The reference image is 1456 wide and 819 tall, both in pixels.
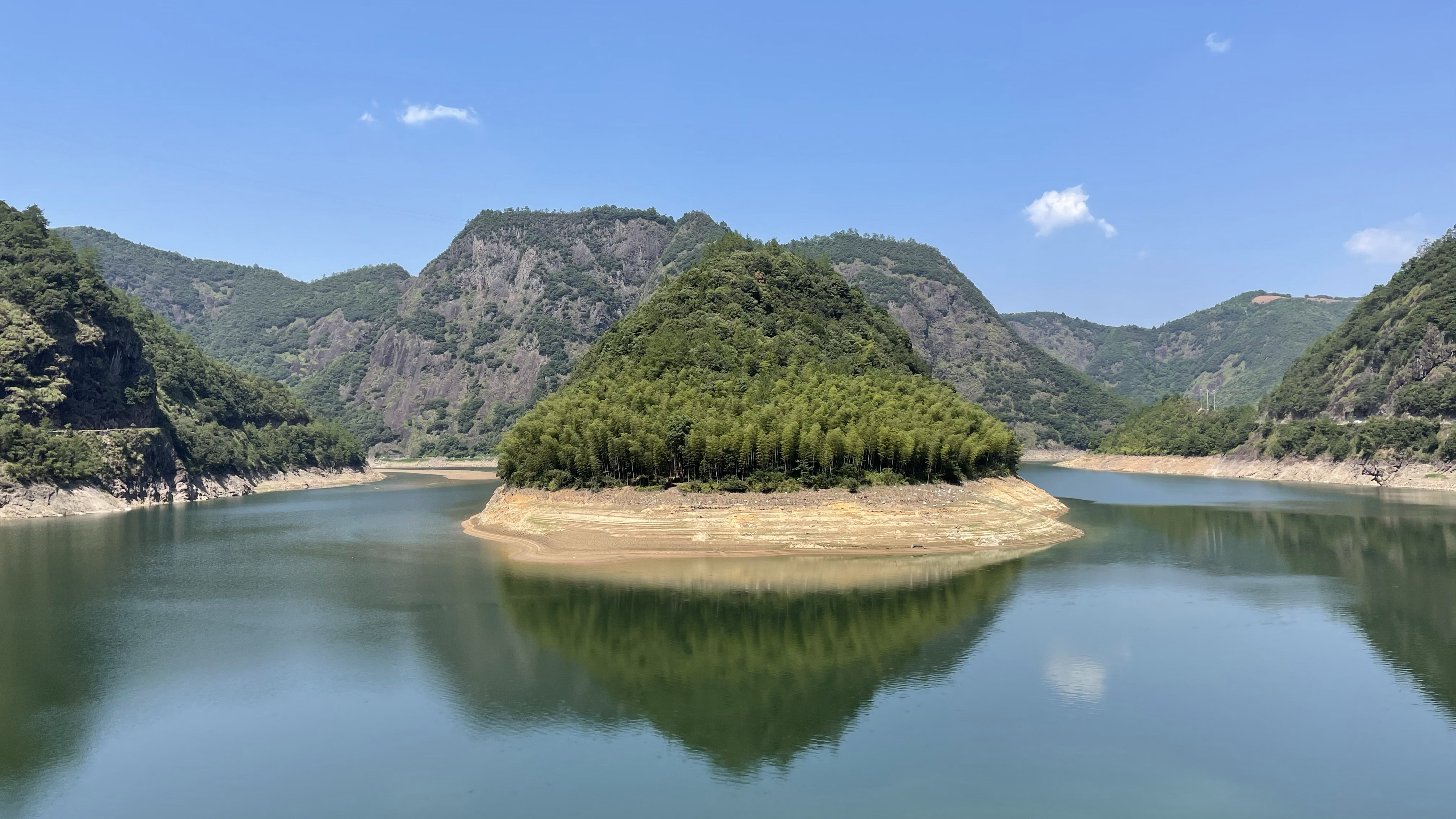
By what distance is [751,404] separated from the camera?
269 ft

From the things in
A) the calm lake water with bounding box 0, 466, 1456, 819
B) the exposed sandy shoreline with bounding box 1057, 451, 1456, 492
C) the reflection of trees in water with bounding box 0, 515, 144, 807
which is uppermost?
the exposed sandy shoreline with bounding box 1057, 451, 1456, 492

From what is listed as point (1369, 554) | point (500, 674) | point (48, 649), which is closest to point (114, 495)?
point (48, 649)

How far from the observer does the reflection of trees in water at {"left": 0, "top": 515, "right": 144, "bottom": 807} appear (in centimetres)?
2894

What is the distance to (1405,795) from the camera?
2564cm

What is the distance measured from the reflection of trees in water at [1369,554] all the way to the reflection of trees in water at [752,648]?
60.6 feet

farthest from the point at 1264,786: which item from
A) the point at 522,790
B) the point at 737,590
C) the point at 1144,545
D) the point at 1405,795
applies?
the point at 1144,545

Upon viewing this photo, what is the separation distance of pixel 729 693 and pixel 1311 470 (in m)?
156

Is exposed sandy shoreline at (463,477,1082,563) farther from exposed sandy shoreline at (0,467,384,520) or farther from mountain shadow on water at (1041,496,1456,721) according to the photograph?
→ exposed sandy shoreline at (0,467,384,520)

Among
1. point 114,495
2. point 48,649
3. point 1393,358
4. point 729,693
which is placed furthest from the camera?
point 1393,358

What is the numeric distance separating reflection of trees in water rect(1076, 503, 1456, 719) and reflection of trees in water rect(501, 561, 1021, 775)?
727 inches

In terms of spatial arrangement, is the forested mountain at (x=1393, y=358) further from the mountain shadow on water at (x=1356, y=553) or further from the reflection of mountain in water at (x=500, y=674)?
the reflection of mountain in water at (x=500, y=674)

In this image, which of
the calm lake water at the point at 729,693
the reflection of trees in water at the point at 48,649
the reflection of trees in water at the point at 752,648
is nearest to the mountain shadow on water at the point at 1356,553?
the calm lake water at the point at 729,693

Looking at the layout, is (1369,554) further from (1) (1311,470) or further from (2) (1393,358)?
(2) (1393,358)

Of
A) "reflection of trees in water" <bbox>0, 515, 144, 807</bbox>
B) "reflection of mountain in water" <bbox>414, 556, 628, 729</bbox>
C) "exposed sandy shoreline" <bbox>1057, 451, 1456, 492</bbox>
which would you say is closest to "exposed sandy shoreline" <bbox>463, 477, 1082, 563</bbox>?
"reflection of mountain in water" <bbox>414, 556, 628, 729</bbox>
